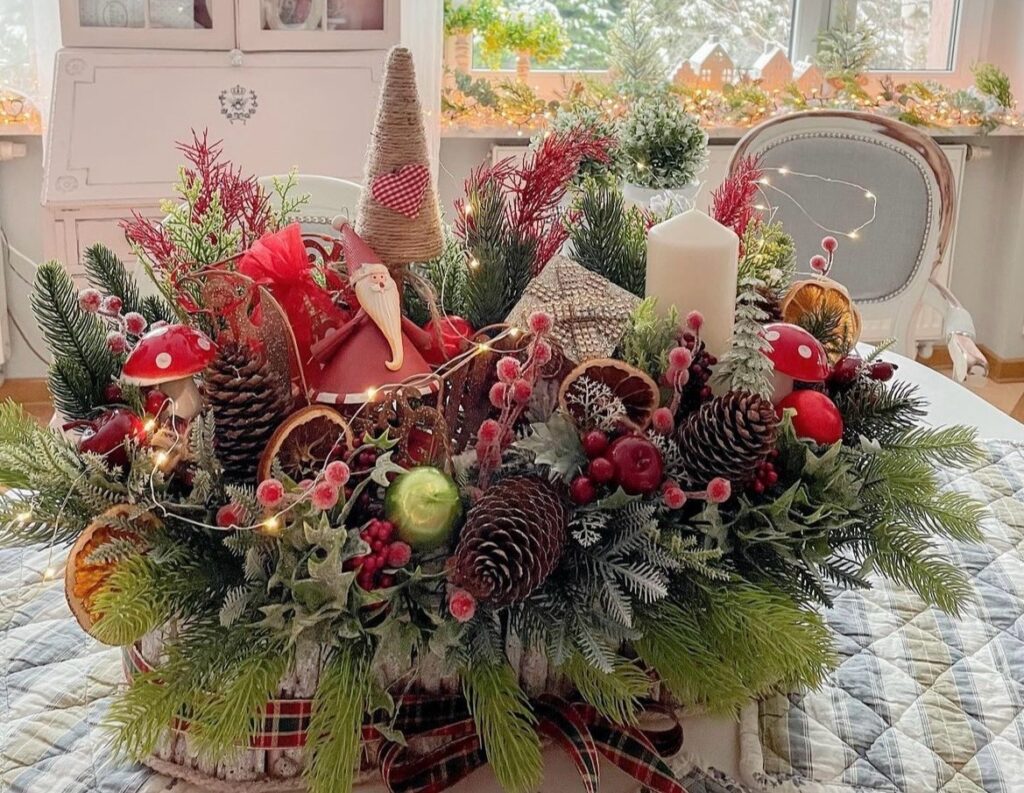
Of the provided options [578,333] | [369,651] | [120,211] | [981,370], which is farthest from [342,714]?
[120,211]

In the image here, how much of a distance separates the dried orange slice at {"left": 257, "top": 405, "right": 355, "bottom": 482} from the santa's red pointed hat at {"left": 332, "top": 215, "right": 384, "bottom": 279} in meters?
0.11

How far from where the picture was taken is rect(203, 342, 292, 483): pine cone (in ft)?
2.18

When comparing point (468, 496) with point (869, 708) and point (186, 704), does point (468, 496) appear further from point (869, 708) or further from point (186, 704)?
point (869, 708)

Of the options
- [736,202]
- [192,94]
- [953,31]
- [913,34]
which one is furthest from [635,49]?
[736,202]

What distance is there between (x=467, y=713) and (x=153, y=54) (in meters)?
2.21

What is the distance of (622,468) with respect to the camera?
67cm

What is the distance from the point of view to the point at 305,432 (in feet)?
2.26

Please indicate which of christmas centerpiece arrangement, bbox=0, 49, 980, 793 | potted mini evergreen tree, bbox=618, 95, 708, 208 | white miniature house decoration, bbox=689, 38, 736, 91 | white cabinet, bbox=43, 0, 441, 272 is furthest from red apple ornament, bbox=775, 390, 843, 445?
white miniature house decoration, bbox=689, 38, 736, 91

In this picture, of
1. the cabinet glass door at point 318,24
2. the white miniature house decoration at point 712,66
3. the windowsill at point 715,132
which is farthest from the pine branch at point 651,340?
the white miniature house decoration at point 712,66

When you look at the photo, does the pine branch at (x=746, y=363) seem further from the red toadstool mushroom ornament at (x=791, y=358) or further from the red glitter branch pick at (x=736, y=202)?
the red glitter branch pick at (x=736, y=202)

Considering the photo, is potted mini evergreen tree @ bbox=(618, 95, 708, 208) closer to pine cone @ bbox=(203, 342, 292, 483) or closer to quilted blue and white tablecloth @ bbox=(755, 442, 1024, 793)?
quilted blue and white tablecloth @ bbox=(755, 442, 1024, 793)

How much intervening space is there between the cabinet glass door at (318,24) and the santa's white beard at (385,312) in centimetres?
205

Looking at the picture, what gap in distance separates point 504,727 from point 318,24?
2.32 metres

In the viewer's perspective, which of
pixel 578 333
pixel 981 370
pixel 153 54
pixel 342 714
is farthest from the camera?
pixel 153 54
